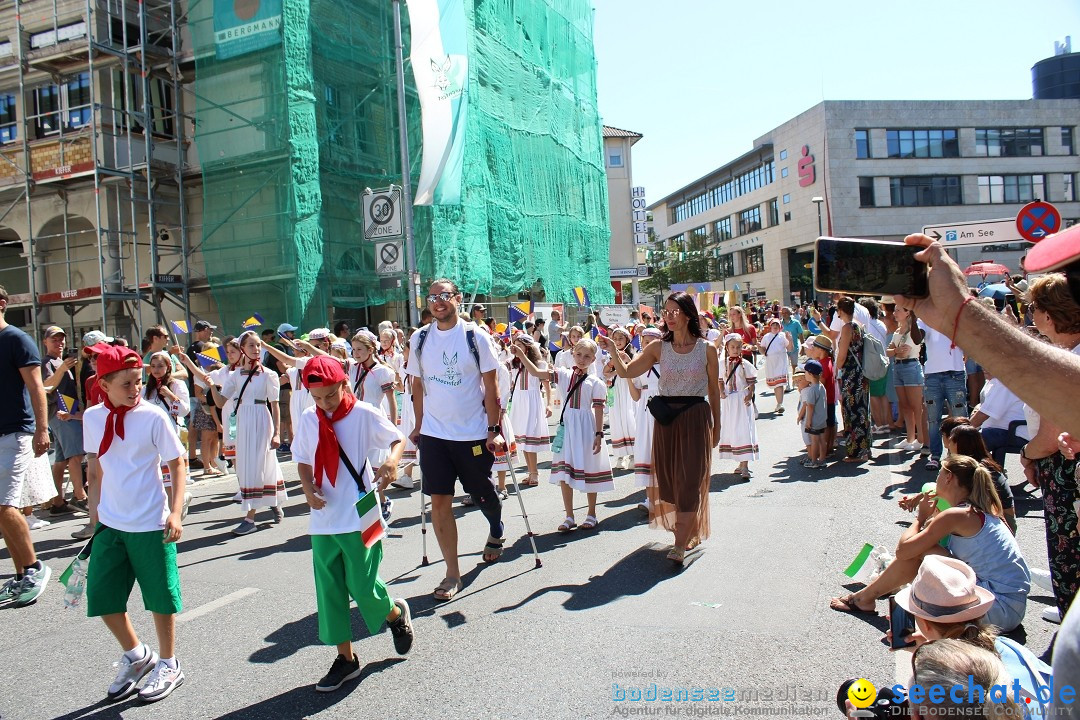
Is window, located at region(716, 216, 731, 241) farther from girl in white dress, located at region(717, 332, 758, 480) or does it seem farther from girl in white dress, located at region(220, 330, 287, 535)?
girl in white dress, located at region(220, 330, 287, 535)

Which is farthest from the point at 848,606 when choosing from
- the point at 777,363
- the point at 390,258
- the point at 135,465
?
the point at 390,258

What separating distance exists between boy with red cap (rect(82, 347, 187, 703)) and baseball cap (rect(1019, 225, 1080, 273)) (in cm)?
395

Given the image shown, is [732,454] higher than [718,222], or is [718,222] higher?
[718,222]

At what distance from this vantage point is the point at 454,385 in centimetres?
537

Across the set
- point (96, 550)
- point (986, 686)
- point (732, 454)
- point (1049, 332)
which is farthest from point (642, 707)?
point (732, 454)

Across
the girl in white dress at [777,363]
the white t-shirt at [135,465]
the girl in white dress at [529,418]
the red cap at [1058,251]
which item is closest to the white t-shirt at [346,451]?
the white t-shirt at [135,465]

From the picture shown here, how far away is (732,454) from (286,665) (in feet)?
19.8

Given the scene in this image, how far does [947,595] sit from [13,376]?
6112mm

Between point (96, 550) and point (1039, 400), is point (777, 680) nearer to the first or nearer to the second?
point (1039, 400)

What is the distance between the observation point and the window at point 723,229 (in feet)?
230

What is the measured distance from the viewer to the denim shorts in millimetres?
9227

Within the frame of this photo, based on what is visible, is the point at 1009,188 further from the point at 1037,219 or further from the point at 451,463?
the point at 451,463

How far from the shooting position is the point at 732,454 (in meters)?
8.97

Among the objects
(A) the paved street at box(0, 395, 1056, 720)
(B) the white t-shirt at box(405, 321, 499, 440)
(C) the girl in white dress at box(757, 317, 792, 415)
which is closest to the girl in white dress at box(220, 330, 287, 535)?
(A) the paved street at box(0, 395, 1056, 720)
